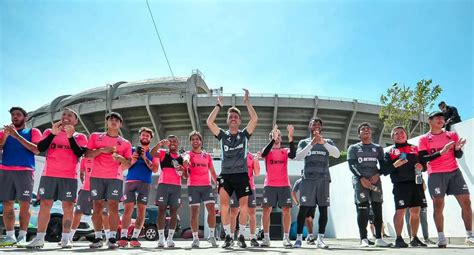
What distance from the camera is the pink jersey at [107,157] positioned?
5.58 meters

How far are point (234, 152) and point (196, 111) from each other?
29217 mm

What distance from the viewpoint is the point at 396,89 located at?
2320 cm

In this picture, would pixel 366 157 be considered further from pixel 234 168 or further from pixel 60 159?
pixel 60 159

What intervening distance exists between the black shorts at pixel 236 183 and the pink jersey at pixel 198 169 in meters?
1.21

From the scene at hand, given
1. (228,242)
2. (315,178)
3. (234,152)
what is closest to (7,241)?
(228,242)

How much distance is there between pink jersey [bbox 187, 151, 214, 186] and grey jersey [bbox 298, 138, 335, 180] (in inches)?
68.2

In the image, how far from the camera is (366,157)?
19.5ft

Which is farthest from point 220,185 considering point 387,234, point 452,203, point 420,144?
point 387,234

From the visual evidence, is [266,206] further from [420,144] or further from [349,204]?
[349,204]

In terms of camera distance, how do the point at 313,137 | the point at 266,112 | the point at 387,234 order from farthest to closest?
1. the point at 266,112
2. the point at 387,234
3. the point at 313,137

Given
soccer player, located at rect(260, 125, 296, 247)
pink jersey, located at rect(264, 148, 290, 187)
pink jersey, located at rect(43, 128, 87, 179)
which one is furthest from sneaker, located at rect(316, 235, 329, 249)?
pink jersey, located at rect(43, 128, 87, 179)

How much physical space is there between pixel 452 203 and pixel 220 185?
6658 mm

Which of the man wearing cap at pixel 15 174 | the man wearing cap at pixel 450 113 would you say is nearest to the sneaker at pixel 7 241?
the man wearing cap at pixel 15 174

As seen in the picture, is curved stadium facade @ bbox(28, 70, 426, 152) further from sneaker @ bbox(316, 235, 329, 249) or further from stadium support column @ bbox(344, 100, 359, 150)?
sneaker @ bbox(316, 235, 329, 249)
